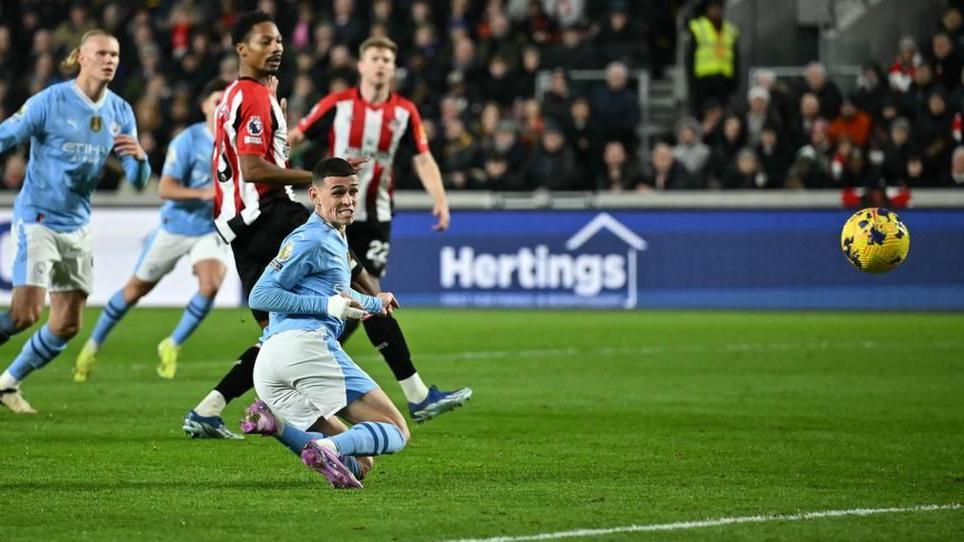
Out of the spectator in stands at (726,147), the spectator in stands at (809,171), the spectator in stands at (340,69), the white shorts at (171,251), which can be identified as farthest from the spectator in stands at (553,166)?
the white shorts at (171,251)

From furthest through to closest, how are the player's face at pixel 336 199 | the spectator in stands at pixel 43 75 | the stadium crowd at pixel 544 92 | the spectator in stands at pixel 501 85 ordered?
the spectator in stands at pixel 43 75
the spectator in stands at pixel 501 85
the stadium crowd at pixel 544 92
the player's face at pixel 336 199

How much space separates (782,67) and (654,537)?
808 inches

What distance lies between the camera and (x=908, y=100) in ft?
72.8

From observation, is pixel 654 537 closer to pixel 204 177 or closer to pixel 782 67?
pixel 204 177

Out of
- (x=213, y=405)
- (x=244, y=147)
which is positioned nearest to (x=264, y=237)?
(x=244, y=147)

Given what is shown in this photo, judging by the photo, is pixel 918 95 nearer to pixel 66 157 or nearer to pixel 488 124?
pixel 488 124

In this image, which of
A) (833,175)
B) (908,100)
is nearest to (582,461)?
(833,175)

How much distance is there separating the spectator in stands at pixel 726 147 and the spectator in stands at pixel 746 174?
6.5 inches

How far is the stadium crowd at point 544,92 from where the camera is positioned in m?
21.8

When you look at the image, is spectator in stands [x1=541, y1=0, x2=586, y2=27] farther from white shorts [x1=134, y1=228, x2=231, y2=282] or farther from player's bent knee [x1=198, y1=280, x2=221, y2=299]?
player's bent knee [x1=198, y1=280, x2=221, y2=299]

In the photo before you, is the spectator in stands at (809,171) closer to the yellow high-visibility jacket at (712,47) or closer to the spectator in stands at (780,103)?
the spectator in stands at (780,103)

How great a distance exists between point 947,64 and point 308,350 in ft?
55.2

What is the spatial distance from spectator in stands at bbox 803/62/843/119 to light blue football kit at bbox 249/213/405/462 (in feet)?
52.2

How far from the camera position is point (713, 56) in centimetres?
2417
